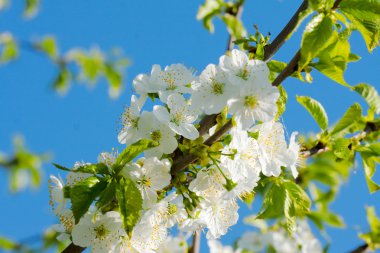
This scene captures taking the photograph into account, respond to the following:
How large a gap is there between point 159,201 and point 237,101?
442 millimetres

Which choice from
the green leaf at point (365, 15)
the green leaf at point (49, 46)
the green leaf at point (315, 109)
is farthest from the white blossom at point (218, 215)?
the green leaf at point (49, 46)

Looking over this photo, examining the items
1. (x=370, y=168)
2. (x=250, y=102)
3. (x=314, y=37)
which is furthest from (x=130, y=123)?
(x=370, y=168)

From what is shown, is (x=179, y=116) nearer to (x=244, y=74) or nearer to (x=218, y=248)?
(x=244, y=74)

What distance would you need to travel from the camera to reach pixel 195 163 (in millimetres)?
1673

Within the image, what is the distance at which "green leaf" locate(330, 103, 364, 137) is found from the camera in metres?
1.90

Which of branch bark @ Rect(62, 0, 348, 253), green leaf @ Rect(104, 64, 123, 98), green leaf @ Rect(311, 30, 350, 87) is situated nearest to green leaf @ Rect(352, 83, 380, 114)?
green leaf @ Rect(311, 30, 350, 87)

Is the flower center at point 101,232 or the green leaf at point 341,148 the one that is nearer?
the flower center at point 101,232

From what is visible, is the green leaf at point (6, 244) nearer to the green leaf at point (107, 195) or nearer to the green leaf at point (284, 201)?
the green leaf at point (107, 195)

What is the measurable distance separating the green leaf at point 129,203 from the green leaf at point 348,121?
879mm

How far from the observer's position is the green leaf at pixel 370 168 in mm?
2027

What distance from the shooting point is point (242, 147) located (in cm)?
162

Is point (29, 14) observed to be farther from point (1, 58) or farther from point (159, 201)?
point (159, 201)

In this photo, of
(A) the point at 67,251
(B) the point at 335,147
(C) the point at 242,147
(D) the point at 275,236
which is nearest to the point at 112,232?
(A) the point at 67,251

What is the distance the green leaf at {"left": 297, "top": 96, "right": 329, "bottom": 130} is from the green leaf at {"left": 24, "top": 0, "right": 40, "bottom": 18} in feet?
4.03
